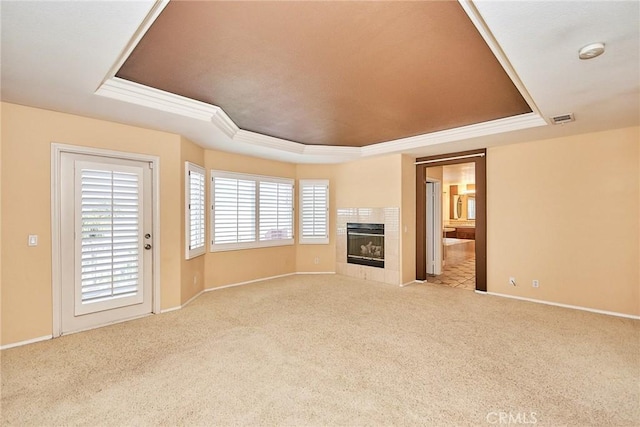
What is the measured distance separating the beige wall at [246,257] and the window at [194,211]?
1.30 feet

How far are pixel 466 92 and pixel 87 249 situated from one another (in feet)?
14.5

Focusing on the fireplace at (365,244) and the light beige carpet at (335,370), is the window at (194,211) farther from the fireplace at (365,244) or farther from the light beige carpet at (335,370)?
the fireplace at (365,244)

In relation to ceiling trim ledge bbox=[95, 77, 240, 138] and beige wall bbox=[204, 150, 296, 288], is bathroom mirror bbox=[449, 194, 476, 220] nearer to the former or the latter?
beige wall bbox=[204, 150, 296, 288]

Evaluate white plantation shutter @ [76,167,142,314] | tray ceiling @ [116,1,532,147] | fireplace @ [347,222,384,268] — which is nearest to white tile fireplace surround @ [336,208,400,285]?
fireplace @ [347,222,384,268]

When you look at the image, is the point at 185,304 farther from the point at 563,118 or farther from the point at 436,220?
the point at 563,118

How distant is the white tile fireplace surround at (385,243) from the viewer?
5.40 meters

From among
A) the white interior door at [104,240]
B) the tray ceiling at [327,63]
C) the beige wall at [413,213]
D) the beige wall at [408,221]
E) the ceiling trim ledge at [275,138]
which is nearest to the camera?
the tray ceiling at [327,63]

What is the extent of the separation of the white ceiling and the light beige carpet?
94.5 inches

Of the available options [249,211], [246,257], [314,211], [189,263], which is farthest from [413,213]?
[189,263]

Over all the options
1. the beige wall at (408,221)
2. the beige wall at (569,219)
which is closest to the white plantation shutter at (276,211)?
the beige wall at (408,221)

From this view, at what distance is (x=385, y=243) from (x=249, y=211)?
2.60 metres

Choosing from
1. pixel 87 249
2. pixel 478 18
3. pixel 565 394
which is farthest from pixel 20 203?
pixel 565 394

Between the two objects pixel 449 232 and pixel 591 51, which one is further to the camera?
pixel 449 232

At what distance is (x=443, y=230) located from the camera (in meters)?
6.94
